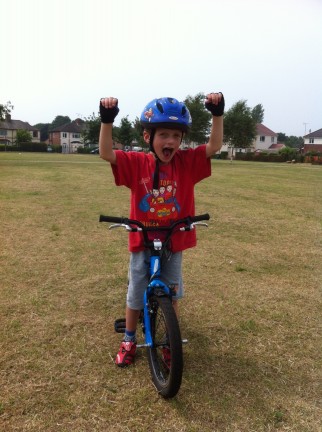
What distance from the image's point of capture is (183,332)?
3664 mm

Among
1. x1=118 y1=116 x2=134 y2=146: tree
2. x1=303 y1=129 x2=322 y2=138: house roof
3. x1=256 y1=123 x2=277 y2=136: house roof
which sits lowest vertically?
x1=118 y1=116 x2=134 y2=146: tree

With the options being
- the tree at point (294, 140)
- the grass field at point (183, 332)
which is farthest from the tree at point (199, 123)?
the tree at point (294, 140)

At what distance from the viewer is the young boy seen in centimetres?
275

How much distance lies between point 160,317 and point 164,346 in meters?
0.22

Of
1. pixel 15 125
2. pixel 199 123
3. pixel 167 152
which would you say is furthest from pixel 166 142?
pixel 15 125

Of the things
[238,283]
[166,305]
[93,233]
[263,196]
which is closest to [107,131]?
[166,305]

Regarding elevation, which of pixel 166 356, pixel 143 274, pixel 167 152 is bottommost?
pixel 166 356

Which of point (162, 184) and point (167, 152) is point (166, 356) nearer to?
point (162, 184)

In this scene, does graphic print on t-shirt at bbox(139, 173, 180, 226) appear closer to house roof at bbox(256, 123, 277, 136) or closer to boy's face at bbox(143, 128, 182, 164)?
boy's face at bbox(143, 128, 182, 164)

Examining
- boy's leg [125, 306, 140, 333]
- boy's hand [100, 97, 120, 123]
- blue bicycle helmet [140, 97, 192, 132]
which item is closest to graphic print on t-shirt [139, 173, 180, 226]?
blue bicycle helmet [140, 97, 192, 132]

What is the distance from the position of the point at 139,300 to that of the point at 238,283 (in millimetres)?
2116

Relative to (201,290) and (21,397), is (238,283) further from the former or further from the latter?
(21,397)

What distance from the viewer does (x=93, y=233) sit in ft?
23.4

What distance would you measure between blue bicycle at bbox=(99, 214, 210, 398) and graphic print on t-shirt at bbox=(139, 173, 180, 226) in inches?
4.5
